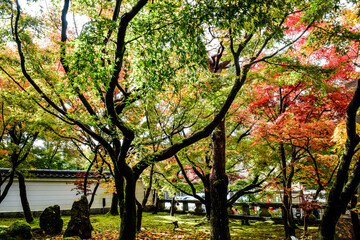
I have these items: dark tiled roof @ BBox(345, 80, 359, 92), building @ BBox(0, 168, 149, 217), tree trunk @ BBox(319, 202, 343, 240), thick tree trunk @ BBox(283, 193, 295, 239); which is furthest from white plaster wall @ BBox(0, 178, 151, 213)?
dark tiled roof @ BBox(345, 80, 359, 92)

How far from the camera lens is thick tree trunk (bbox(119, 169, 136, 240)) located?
18.3ft

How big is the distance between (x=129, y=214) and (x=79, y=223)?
2767mm

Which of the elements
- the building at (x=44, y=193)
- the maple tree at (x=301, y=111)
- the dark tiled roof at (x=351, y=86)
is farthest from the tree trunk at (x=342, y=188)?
the building at (x=44, y=193)

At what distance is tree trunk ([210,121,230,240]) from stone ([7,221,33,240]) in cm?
563

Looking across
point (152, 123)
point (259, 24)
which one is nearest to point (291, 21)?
point (259, 24)

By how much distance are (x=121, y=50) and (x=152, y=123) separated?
418cm

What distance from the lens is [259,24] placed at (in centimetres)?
385

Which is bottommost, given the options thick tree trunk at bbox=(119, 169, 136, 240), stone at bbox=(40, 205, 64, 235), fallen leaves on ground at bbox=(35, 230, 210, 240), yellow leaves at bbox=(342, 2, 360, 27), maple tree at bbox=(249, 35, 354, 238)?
fallen leaves on ground at bbox=(35, 230, 210, 240)

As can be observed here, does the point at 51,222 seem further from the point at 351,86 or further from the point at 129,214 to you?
the point at 351,86

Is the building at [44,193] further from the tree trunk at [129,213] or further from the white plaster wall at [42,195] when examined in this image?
the tree trunk at [129,213]

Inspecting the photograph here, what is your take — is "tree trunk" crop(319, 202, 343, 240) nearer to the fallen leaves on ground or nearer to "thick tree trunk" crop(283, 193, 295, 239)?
"thick tree trunk" crop(283, 193, 295, 239)

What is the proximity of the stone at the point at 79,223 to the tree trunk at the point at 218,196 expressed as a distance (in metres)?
4.33

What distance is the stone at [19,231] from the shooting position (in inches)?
241

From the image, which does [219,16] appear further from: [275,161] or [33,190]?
[33,190]
